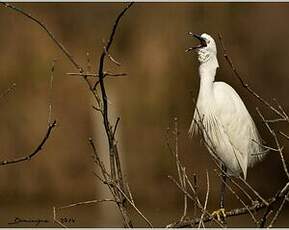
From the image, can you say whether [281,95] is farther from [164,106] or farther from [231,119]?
[231,119]

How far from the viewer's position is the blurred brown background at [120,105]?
6047mm

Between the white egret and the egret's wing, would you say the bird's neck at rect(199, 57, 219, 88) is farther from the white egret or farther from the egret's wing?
the egret's wing

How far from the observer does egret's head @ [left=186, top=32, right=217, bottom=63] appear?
2.53m

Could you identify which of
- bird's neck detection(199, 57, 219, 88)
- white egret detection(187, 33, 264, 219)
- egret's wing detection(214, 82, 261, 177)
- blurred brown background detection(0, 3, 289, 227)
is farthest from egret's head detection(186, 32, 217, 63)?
blurred brown background detection(0, 3, 289, 227)

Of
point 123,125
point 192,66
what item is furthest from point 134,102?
point 192,66

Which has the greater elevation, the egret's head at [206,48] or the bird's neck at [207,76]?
the egret's head at [206,48]

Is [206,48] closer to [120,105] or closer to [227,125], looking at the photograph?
[227,125]

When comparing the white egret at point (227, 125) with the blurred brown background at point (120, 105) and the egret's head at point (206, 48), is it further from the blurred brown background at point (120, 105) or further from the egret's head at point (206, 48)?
the blurred brown background at point (120, 105)

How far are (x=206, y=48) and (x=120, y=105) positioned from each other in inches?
145

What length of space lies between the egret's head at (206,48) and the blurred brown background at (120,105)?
320 centimetres

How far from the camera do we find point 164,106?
6234mm

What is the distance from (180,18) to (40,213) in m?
1.64

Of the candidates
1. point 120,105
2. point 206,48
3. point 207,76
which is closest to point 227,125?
point 207,76

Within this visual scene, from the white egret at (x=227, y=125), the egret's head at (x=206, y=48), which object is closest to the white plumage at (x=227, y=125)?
the white egret at (x=227, y=125)
